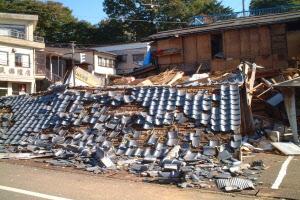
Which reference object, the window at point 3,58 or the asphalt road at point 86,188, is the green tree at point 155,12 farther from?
the asphalt road at point 86,188

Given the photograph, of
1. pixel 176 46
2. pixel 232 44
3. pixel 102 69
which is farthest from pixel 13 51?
pixel 232 44

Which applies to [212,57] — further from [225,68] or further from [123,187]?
[123,187]

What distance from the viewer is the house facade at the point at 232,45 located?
932 inches

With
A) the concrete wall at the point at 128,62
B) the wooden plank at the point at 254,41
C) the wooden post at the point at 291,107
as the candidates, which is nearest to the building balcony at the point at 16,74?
the concrete wall at the point at 128,62

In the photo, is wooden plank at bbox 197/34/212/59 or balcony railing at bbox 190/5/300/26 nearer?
wooden plank at bbox 197/34/212/59

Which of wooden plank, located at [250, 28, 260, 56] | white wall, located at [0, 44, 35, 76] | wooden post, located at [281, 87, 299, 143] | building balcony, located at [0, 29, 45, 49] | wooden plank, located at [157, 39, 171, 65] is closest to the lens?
→ wooden post, located at [281, 87, 299, 143]

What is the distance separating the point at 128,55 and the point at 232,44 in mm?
29900

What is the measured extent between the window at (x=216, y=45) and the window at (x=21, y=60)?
2658 cm

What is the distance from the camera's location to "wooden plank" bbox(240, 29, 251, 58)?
2469 centimetres

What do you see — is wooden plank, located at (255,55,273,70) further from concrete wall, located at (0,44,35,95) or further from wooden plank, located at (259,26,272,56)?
concrete wall, located at (0,44,35,95)

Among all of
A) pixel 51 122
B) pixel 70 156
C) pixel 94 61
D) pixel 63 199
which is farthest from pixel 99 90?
pixel 94 61

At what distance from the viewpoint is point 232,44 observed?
2527 centimetres

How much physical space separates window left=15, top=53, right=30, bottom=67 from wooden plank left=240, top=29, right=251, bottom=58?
2877 centimetres

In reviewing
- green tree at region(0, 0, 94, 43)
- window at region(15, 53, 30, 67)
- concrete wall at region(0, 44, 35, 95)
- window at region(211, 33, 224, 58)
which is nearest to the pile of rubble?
window at region(211, 33, 224, 58)
